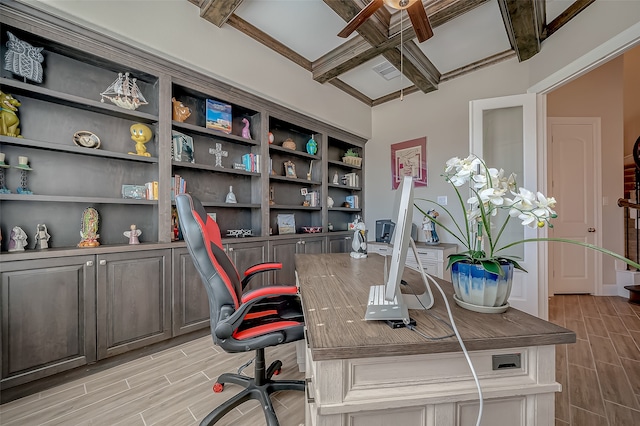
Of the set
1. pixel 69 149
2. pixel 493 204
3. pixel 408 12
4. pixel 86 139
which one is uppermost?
pixel 408 12

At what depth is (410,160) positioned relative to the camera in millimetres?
3807

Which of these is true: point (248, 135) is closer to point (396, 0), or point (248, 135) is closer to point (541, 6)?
point (396, 0)

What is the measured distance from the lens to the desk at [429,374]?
66 centimetres

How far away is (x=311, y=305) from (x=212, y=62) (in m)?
2.43

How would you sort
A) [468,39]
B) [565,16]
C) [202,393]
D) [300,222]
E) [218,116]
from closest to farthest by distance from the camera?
[202,393] < [565,16] < [218,116] < [468,39] < [300,222]

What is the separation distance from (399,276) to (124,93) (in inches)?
97.4

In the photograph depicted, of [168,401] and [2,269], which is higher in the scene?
[2,269]

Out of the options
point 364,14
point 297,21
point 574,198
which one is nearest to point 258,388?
point 364,14

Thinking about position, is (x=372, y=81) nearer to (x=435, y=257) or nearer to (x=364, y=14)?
(x=364, y=14)

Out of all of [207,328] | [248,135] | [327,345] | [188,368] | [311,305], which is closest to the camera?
[327,345]

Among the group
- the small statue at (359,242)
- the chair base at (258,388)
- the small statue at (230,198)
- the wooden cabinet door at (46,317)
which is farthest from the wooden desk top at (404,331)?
the small statue at (230,198)

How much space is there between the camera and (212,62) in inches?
91.4

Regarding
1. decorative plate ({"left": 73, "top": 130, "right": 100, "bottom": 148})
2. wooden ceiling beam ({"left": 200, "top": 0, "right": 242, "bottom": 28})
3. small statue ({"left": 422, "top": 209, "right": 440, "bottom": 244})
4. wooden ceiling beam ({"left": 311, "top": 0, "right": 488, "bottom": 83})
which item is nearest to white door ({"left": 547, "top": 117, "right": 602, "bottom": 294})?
small statue ({"left": 422, "top": 209, "right": 440, "bottom": 244})

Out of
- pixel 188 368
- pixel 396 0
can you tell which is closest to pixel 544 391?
pixel 188 368
